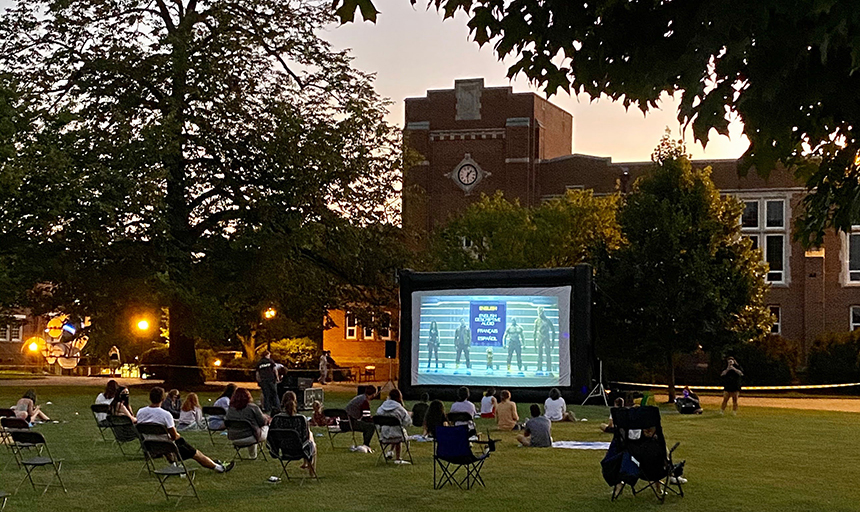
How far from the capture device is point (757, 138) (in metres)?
5.76

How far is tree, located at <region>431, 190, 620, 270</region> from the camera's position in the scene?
4209cm

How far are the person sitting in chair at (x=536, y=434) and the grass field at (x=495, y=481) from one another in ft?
0.98

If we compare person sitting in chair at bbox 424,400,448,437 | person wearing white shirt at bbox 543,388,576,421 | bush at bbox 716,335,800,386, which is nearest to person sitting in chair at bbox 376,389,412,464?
person sitting in chair at bbox 424,400,448,437

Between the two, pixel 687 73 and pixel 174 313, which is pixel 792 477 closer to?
pixel 687 73

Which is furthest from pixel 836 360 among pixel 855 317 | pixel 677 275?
pixel 677 275

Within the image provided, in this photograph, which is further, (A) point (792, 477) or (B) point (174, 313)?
(B) point (174, 313)

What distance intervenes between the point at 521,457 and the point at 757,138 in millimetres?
12064

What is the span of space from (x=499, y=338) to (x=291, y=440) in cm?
1735

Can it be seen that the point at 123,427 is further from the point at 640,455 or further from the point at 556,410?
the point at 556,410

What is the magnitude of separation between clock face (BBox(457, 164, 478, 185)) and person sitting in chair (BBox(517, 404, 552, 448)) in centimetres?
3814

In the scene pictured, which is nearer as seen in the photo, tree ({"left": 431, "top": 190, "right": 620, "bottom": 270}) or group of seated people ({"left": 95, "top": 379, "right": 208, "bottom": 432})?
group of seated people ({"left": 95, "top": 379, "right": 208, "bottom": 432})

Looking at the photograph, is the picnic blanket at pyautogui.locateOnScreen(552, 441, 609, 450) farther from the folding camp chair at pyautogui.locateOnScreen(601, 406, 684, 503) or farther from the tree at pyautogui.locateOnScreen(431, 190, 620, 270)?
the tree at pyautogui.locateOnScreen(431, 190, 620, 270)

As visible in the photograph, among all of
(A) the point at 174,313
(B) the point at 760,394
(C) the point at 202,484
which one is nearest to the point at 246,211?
(A) the point at 174,313

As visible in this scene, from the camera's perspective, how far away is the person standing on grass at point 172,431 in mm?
14258
